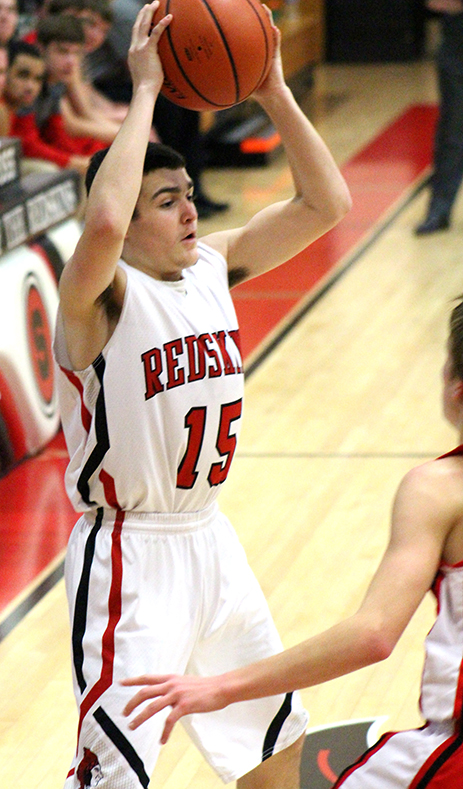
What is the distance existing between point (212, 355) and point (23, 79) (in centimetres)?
474

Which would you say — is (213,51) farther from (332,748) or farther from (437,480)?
(332,748)

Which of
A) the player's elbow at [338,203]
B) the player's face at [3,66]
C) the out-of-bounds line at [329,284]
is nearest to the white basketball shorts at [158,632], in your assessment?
the player's elbow at [338,203]

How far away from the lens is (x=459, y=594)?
1890 millimetres

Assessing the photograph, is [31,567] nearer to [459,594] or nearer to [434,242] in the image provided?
[459,594]

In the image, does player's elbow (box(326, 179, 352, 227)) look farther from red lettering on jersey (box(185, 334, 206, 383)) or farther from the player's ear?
the player's ear

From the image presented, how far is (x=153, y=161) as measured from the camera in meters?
2.57

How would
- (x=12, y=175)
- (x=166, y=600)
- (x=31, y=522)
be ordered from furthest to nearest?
(x=12, y=175)
(x=31, y=522)
(x=166, y=600)

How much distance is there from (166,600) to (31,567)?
79.1 inches

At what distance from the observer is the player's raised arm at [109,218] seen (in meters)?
2.31

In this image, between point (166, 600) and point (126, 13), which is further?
point (126, 13)

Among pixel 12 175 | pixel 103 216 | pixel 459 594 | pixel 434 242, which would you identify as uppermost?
pixel 103 216

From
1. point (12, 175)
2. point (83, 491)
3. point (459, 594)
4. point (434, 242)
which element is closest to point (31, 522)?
point (12, 175)

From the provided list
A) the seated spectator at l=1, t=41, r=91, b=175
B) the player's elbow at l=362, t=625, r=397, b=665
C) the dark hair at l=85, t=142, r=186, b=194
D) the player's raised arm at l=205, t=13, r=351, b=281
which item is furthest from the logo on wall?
the player's elbow at l=362, t=625, r=397, b=665

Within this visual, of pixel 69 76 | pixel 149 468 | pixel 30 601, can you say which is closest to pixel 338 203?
pixel 149 468
